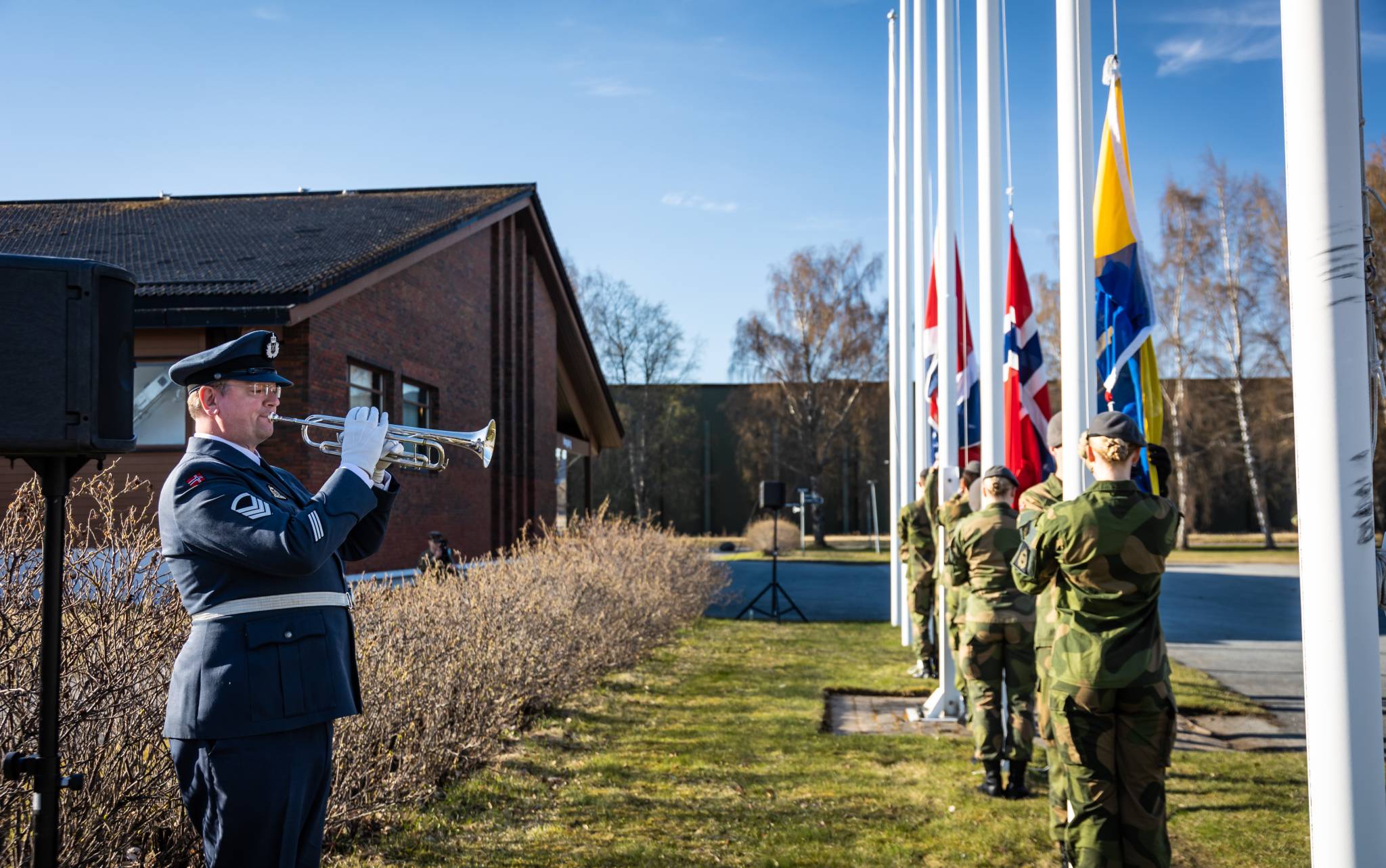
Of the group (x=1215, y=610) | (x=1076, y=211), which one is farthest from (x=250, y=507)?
(x=1215, y=610)

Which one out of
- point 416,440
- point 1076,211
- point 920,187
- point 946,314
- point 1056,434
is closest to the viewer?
point 416,440

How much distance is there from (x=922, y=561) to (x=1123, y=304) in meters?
5.51

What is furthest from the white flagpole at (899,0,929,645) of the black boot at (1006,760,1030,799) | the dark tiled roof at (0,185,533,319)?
the dark tiled roof at (0,185,533,319)

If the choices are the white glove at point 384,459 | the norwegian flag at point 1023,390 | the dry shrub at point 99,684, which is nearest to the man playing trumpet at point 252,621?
the white glove at point 384,459

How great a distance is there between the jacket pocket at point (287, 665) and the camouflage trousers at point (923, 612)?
9056 mm

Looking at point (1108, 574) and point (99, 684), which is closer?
point (99, 684)

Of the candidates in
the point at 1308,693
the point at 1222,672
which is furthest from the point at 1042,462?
the point at 1308,693

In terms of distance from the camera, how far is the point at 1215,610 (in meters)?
18.3

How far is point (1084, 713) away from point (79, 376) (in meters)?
4.22

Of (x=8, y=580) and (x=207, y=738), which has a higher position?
(x=8, y=580)

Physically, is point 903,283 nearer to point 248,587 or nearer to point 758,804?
point 758,804

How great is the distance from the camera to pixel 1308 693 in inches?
117

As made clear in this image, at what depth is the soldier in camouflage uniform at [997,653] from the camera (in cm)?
674

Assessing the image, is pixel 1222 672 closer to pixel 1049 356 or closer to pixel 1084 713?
pixel 1084 713
